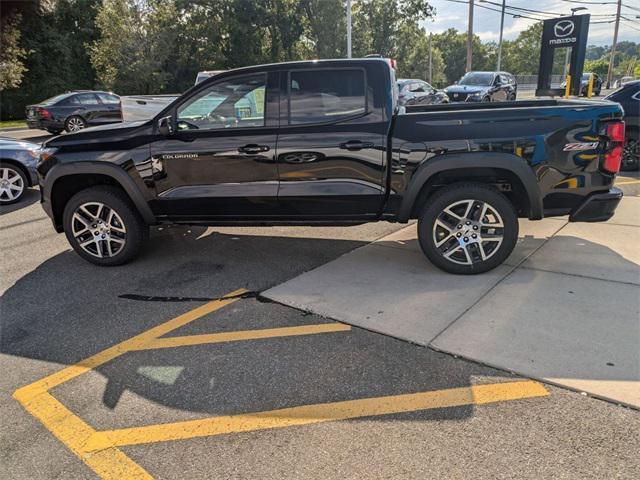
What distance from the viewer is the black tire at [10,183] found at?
779 cm

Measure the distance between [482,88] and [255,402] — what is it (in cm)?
2044

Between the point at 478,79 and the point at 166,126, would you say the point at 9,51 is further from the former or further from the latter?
the point at 166,126

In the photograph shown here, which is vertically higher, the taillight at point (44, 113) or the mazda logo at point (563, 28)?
the mazda logo at point (563, 28)

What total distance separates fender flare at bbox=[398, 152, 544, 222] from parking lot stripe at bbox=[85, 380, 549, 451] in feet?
6.07

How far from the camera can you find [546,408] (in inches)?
104

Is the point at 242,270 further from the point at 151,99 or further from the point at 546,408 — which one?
the point at 151,99

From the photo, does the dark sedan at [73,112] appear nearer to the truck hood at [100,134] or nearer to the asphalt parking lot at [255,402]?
the truck hood at [100,134]

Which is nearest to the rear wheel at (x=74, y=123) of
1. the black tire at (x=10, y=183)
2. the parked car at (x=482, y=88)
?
the black tire at (x=10, y=183)

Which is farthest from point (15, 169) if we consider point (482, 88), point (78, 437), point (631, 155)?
point (482, 88)

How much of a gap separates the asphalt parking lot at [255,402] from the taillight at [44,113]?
1392cm

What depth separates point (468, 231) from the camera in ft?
14.1

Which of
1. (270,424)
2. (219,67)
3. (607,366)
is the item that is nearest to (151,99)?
(270,424)

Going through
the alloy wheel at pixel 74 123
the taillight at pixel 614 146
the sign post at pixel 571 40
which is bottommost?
the alloy wheel at pixel 74 123

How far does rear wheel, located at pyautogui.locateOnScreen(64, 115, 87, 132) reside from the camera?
16219mm
